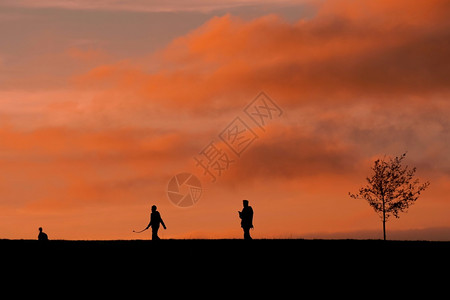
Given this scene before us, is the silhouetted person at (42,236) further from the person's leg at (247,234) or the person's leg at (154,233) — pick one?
the person's leg at (247,234)

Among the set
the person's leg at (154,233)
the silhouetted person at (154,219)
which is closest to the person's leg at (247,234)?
the silhouetted person at (154,219)

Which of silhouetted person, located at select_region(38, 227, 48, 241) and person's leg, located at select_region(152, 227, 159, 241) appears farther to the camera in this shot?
silhouetted person, located at select_region(38, 227, 48, 241)
